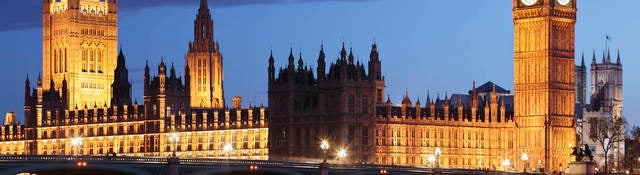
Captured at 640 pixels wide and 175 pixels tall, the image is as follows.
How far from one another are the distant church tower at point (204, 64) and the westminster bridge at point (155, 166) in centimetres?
8617

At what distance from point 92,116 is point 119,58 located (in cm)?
1483

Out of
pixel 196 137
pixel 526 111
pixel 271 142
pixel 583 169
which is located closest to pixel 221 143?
pixel 196 137

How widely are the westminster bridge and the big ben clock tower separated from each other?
1565 inches

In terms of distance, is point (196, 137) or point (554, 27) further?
point (196, 137)

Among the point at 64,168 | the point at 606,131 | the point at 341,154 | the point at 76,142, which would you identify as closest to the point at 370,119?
the point at 341,154

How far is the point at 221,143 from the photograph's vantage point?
499 ft

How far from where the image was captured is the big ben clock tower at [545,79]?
14038 centimetres

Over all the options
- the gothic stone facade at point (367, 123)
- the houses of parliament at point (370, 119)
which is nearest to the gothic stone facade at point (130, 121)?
the houses of parliament at point (370, 119)

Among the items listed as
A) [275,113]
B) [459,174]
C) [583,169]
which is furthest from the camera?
[275,113]

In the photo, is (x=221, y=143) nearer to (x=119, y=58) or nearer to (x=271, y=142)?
(x=271, y=142)

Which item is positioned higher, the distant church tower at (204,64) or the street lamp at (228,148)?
the distant church tower at (204,64)

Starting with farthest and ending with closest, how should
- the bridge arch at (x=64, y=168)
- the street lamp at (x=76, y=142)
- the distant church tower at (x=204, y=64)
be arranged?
1. the distant church tower at (x=204, y=64)
2. the street lamp at (x=76, y=142)
3. the bridge arch at (x=64, y=168)

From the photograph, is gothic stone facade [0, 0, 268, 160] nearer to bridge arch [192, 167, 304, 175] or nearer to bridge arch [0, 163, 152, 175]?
bridge arch [192, 167, 304, 175]

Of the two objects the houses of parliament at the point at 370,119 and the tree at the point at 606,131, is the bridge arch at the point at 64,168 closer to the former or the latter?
the houses of parliament at the point at 370,119
